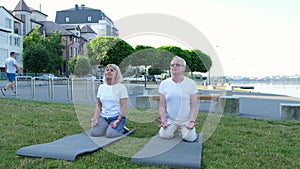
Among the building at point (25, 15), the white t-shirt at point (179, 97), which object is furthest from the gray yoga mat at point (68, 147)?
the building at point (25, 15)

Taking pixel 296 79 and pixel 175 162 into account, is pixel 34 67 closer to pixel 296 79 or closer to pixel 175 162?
pixel 296 79

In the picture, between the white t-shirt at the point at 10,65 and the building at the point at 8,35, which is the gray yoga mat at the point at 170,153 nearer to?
the white t-shirt at the point at 10,65

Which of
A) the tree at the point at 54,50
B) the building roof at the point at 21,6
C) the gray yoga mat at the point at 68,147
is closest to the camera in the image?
the gray yoga mat at the point at 68,147

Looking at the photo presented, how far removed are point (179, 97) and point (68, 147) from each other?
177 cm

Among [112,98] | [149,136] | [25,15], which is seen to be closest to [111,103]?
[112,98]

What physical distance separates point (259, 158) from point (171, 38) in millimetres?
2740

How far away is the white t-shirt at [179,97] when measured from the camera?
→ 4.45m

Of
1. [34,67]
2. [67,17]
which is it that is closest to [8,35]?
[34,67]

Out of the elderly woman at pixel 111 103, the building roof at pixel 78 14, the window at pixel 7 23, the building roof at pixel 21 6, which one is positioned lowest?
the elderly woman at pixel 111 103

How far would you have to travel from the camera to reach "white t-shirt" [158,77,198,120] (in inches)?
175

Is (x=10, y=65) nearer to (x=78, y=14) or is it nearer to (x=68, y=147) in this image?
(x=68, y=147)

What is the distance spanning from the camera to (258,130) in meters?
5.38

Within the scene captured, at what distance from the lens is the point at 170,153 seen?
3617mm

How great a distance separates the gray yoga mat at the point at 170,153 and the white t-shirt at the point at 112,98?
85cm
